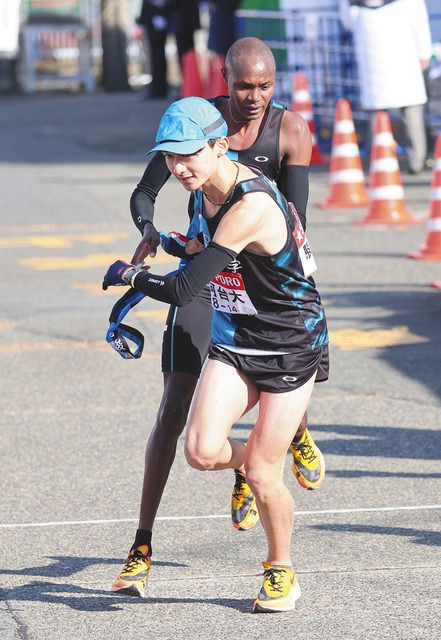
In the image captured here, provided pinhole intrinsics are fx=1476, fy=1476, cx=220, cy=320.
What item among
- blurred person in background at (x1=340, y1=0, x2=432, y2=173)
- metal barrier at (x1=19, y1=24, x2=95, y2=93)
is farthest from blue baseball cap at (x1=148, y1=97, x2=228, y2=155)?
metal barrier at (x1=19, y1=24, x2=95, y2=93)

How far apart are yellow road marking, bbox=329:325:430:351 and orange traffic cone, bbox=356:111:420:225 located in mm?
4066

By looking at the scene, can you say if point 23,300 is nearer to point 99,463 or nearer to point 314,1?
point 99,463

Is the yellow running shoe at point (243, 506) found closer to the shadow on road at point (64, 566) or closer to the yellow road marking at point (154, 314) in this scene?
the shadow on road at point (64, 566)

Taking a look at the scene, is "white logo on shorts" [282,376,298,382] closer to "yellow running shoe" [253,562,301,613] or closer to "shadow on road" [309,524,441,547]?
"yellow running shoe" [253,562,301,613]

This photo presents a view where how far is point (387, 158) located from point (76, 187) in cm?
462

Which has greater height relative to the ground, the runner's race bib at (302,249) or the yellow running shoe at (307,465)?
the runner's race bib at (302,249)

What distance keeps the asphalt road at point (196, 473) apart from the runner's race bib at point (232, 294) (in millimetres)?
1044

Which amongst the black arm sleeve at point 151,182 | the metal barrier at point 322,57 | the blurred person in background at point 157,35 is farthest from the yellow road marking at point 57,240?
the blurred person in background at point 157,35

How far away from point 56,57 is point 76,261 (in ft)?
62.4

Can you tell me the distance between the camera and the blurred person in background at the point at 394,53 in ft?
50.8

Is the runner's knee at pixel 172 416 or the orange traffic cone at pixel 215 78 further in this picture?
the orange traffic cone at pixel 215 78

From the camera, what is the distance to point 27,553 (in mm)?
5891

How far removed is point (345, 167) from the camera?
14789 millimetres

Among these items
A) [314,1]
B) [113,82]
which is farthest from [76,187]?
[113,82]
